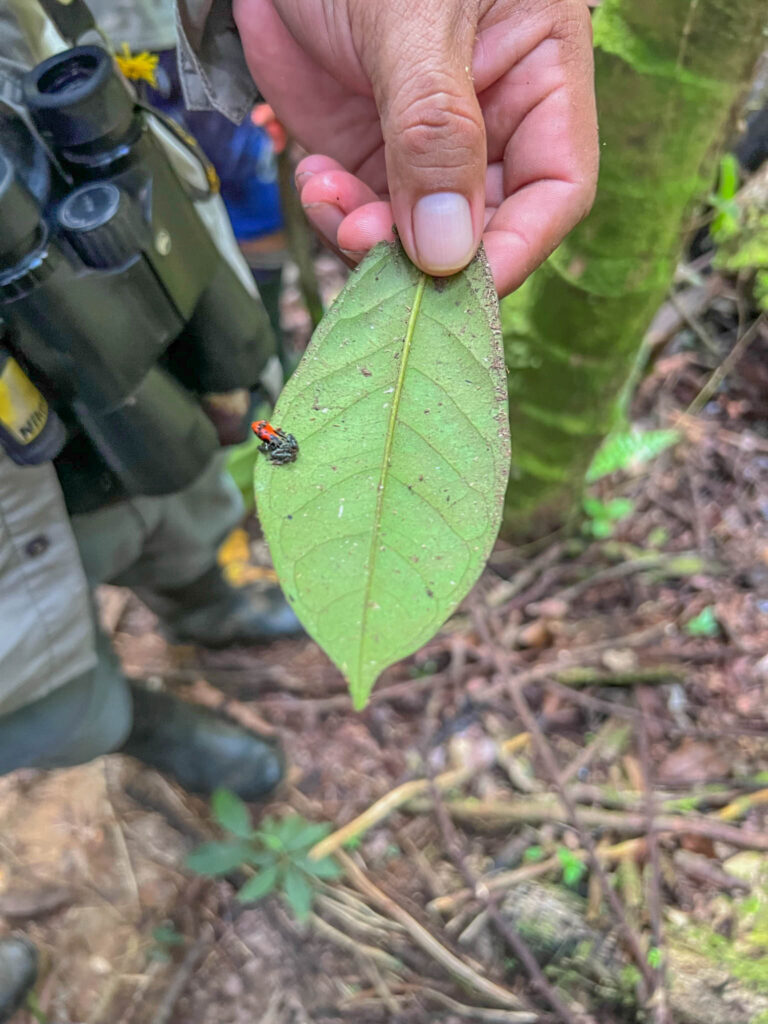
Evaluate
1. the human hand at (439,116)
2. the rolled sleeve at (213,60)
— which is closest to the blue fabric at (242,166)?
the rolled sleeve at (213,60)

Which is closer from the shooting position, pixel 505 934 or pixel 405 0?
pixel 405 0

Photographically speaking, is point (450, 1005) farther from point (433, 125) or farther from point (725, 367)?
point (725, 367)

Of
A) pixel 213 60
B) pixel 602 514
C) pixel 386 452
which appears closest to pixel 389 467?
pixel 386 452

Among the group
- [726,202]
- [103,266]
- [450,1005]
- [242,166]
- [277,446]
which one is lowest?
[450,1005]

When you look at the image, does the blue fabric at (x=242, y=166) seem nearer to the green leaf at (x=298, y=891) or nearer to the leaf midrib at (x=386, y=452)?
the leaf midrib at (x=386, y=452)

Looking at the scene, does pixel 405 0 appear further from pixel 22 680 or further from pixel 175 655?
pixel 175 655

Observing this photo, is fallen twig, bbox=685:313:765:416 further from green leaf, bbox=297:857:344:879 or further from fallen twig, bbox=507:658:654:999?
green leaf, bbox=297:857:344:879

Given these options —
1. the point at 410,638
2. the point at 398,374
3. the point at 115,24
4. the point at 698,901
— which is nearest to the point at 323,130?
the point at 115,24
